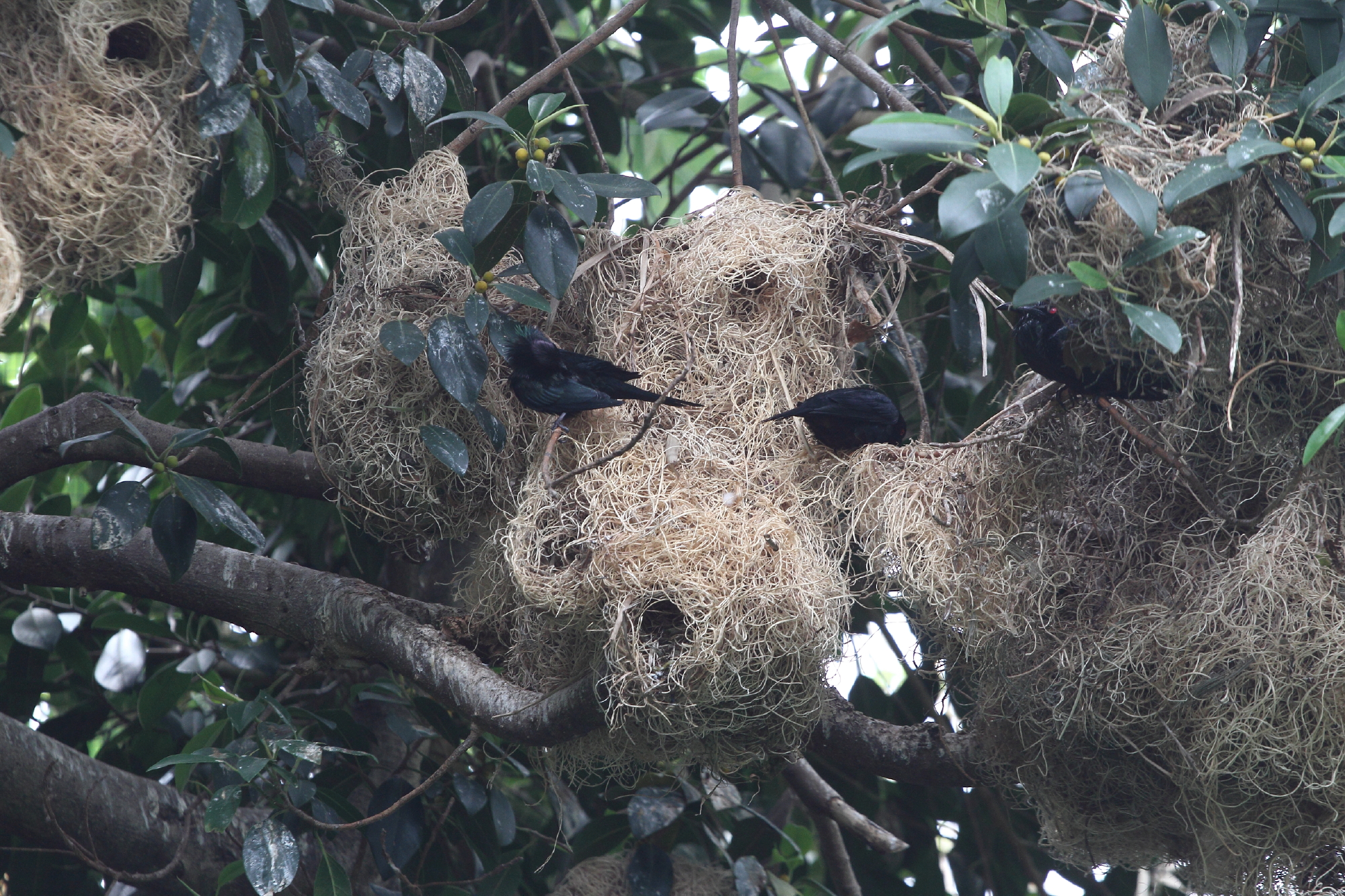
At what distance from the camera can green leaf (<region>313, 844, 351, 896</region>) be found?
8.37 feet

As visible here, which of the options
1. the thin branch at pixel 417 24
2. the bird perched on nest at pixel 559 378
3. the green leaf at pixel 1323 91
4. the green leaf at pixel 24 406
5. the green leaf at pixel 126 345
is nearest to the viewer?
the green leaf at pixel 1323 91

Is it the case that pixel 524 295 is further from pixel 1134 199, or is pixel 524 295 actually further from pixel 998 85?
pixel 1134 199

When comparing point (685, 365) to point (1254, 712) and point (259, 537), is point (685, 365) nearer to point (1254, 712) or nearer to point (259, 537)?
point (259, 537)

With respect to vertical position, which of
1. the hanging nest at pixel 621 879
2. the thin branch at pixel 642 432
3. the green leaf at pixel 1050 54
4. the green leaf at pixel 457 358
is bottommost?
the hanging nest at pixel 621 879

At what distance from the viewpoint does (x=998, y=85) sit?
187 centimetres

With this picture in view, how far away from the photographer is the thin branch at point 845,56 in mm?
2686

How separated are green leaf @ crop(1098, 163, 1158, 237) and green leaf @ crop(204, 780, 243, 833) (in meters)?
1.74

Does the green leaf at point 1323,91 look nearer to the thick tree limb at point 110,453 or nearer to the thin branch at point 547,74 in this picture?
the thin branch at point 547,74

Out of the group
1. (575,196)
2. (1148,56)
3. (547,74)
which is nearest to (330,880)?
(575,196)

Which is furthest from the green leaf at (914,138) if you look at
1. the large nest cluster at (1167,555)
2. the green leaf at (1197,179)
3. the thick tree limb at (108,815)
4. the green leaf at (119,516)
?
the thick tree limb at (108,815)

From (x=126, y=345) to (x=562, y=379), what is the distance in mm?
2090

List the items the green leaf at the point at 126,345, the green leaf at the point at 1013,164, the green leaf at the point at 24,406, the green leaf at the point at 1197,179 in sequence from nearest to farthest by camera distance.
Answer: the green leaf at the point at 1013,164 → the green leaf at the point at 1197,179 → the green leaf at the point at 24,406 → the green leaf at the point at 126,345

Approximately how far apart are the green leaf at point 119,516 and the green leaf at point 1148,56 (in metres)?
2.14

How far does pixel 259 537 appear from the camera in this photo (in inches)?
98.7
